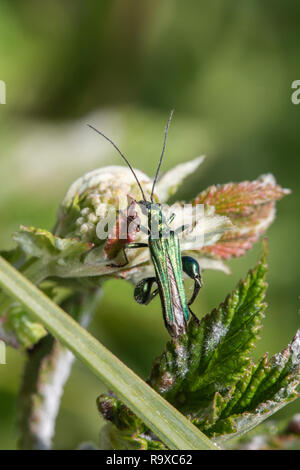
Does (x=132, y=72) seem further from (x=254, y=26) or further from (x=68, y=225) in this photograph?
(x=68, y=225)

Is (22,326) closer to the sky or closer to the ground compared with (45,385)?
closer to the sky

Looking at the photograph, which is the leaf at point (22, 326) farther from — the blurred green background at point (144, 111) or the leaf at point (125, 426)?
the blurred green background at point (144, 111)

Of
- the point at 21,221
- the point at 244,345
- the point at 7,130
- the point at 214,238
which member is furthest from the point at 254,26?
the point at 244,345

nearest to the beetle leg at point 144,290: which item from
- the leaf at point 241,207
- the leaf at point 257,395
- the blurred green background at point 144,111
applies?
the leaf at point 241,207

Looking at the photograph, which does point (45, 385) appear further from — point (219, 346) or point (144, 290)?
point (219, 346)

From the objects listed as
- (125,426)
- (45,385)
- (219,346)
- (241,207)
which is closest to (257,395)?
(219,346)

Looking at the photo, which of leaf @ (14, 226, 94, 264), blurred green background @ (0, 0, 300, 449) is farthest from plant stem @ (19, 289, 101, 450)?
blurred green background @ (0, 0, 300, 449)
